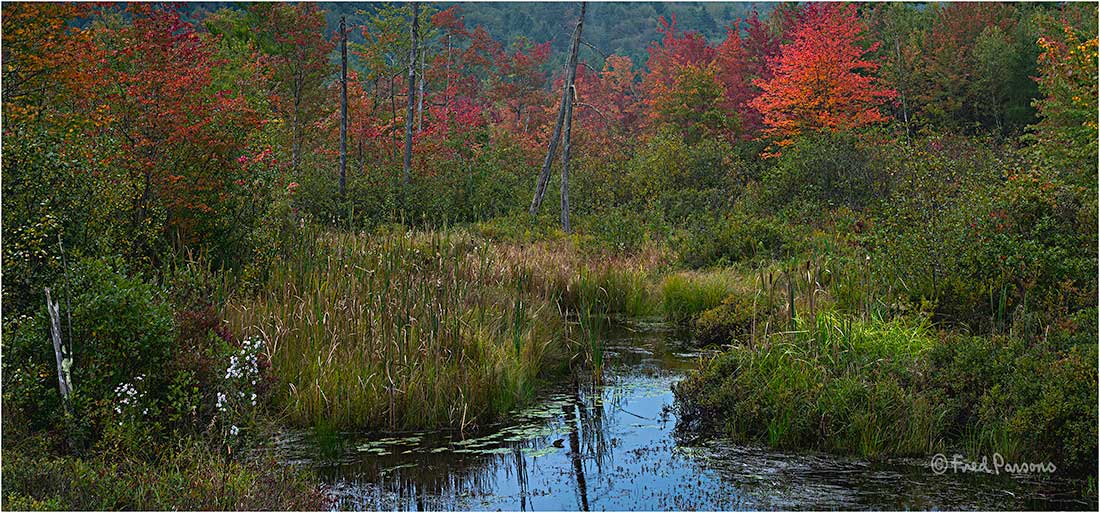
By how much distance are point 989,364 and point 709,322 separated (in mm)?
3665

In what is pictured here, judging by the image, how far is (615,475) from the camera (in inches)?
214

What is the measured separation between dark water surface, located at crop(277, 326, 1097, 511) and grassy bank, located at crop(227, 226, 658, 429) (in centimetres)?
28

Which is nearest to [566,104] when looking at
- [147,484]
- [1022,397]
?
[1022,397]

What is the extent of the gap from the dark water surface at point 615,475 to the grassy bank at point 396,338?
277 millimetres

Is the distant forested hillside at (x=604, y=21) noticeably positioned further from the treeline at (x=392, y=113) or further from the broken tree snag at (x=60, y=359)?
the broken tree snag at (x=60, y=359)

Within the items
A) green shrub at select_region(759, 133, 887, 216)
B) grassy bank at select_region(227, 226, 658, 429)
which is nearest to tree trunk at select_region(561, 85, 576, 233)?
green shrub at select_region(759, 133, 887, 216)

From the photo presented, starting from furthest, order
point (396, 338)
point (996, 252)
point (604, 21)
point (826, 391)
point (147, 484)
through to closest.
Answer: point (604, 21)
point (996, 252)
point (396, 338)
point (826, 391)
point (147, 484)

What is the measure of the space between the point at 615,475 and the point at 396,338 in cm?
209

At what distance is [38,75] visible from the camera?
10.7 meters

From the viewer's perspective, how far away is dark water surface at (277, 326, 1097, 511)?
4879 mm

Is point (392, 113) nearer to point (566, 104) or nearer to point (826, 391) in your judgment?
point (566, 104)

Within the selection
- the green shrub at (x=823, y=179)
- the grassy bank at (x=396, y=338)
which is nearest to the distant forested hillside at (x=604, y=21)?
the green shrub at (x=823, y=179)

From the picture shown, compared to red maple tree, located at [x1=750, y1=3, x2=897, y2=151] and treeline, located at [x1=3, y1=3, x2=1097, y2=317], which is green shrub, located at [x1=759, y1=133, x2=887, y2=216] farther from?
red maple tree, located at [x1=750, y1=3, x2=897, y2=151]

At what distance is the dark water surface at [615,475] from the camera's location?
488cm
